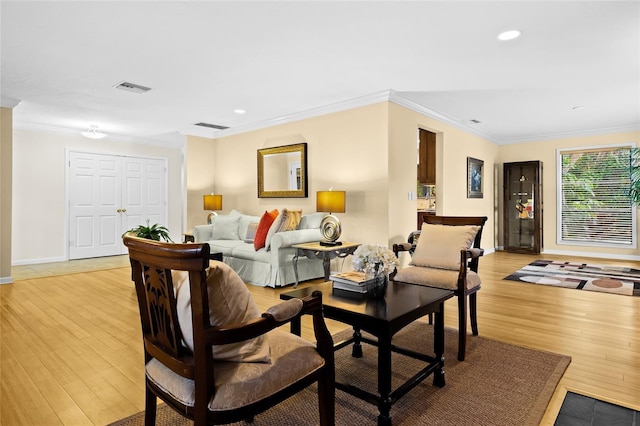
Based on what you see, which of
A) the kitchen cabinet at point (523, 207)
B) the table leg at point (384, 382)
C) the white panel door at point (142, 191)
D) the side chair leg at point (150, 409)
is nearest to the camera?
the side chair leg at point (150, 409)

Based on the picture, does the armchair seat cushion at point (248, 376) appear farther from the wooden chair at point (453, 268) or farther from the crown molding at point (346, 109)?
the crown molding at point (346, 109)

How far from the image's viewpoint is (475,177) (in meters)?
7.01

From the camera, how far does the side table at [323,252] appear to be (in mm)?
4387

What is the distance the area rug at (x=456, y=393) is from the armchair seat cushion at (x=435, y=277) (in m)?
0.44

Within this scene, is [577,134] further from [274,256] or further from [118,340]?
[118,340]

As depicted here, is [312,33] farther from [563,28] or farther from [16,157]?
[16,157]

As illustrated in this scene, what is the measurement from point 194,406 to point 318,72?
3451 millimetres

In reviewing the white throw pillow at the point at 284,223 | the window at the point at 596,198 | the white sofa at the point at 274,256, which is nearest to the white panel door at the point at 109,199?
the white sofa at the point at 274,256

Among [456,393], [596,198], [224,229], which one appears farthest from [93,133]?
[596,198]

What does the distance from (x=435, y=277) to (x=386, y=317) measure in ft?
3.87

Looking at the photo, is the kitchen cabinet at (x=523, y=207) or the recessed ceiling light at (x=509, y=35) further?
the kitchen cabinet at (x=523, y=207)

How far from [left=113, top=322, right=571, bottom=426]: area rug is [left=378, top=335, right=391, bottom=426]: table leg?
0.08 m

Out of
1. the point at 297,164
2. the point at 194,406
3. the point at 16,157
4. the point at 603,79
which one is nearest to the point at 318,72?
the point at 297,164

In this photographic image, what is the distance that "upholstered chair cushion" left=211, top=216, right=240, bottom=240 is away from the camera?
19.2 feet
